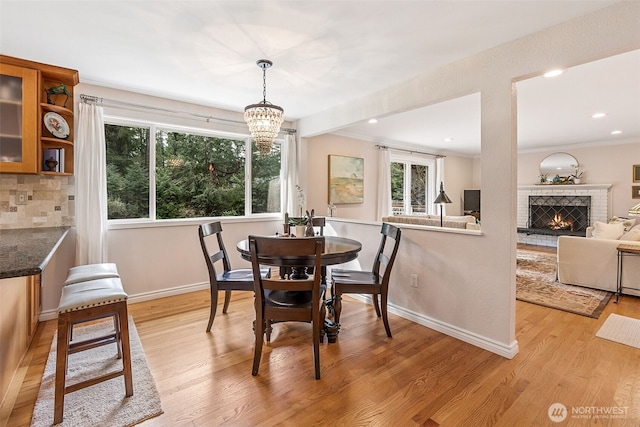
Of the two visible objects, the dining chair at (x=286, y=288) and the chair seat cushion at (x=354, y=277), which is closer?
the dining chair at (x=286, y=288)

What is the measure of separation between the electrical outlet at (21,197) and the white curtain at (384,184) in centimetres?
497

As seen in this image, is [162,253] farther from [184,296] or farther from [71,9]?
[71,9]

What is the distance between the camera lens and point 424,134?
18.9ft

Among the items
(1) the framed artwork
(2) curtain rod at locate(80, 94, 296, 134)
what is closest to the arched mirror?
(1) the framed artwork

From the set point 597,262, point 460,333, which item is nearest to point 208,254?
point 460,333

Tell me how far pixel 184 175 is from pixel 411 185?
498 centimetres

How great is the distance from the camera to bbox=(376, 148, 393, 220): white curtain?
5945 millimetres

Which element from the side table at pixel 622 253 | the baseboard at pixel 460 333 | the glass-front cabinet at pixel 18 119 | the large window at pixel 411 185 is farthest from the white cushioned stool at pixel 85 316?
the large window at pixel 411 185

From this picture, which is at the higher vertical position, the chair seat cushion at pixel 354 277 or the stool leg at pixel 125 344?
the chair seat cushion at pixel 354 277

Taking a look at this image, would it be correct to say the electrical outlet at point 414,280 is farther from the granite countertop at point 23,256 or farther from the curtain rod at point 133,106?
the curtain rod at point 133,106

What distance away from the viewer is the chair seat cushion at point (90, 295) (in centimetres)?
163

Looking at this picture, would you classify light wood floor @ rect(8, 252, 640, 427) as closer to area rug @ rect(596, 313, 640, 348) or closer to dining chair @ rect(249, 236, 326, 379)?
area rug @ rect(596, 313, 640, 348)

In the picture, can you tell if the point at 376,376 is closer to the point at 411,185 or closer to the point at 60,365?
the point at 60,365

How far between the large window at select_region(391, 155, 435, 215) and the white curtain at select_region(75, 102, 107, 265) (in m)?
5.13
